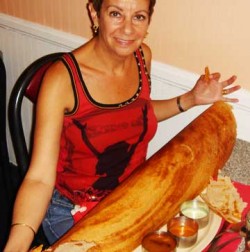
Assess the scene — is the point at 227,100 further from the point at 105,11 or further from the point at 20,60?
the point at 20,60

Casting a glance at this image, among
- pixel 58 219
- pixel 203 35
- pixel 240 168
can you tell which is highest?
pixel 203 35

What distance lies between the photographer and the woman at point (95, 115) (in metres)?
1.13

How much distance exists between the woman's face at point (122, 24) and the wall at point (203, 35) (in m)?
0.21

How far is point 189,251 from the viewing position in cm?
94

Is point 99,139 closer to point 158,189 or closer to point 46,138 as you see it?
point 46,138

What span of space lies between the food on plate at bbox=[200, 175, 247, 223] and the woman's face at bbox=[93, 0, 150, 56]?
0.42 metres

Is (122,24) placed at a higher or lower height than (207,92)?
higher

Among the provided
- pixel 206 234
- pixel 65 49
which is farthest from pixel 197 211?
pixel 65 49

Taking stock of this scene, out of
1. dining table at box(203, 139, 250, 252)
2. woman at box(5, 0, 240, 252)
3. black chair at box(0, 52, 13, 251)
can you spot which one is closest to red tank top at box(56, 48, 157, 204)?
woman at box(5, 0, 240, 252)

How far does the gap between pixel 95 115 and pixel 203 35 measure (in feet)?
1.34

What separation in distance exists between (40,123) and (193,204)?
1.40 feet

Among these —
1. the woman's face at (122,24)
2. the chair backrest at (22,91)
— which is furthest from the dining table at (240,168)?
the chair backrest at (22,91)

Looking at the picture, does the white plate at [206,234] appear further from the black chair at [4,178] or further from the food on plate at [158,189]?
the black chair at [4,178]

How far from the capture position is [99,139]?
127cm
